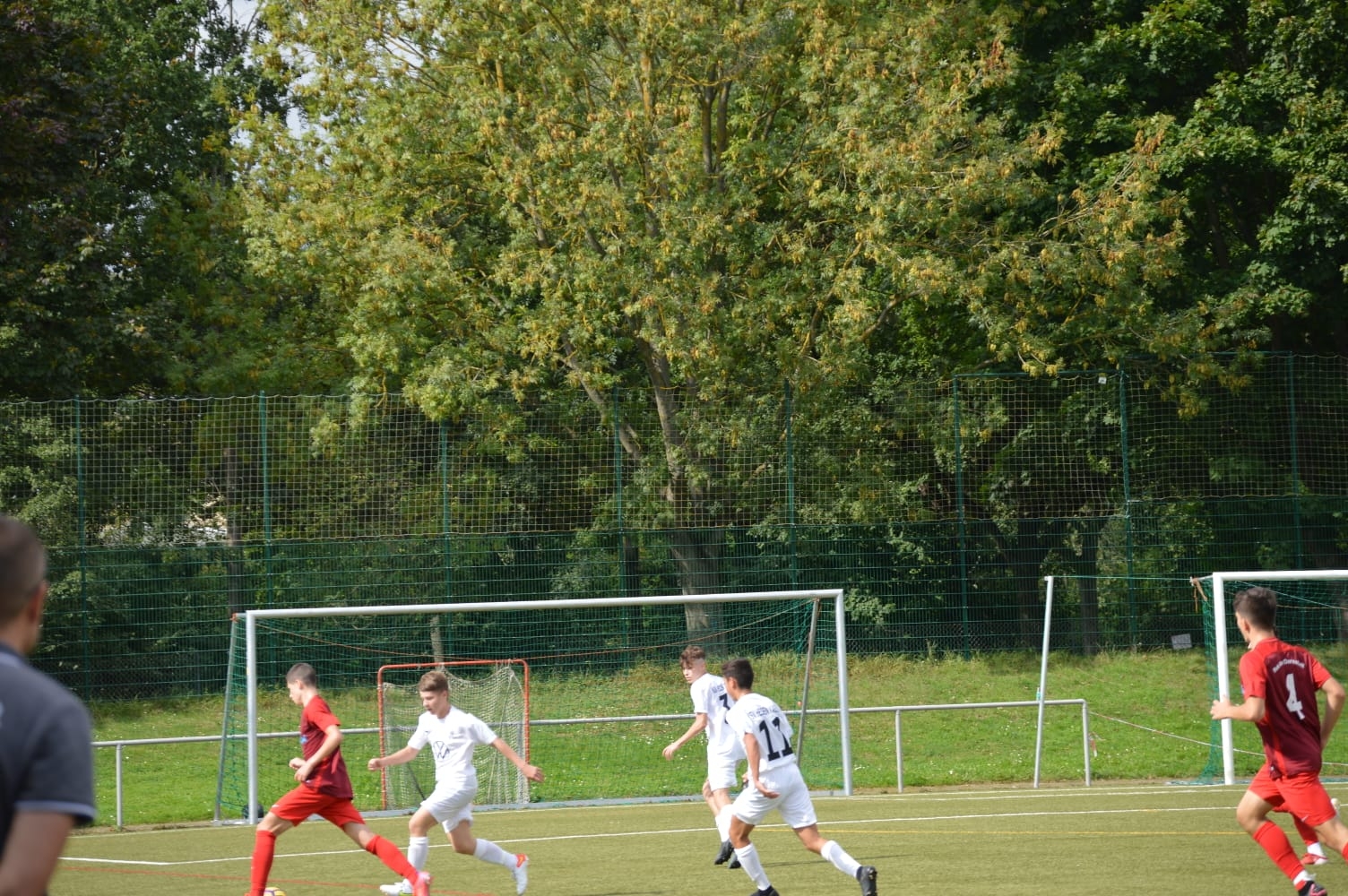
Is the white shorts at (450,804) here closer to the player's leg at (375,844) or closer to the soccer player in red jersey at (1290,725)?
the player's leg at (375,844)

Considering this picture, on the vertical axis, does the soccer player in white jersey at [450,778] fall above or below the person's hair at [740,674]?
below

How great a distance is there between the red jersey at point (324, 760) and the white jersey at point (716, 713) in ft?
9.66

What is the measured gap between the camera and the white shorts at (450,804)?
1023 centimetres

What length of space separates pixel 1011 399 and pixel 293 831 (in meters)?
12.8

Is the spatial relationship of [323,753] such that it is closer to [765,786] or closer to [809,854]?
[765,786]

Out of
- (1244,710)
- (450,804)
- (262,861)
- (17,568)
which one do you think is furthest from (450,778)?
(17,568)

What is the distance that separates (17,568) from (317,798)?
746 centimetres

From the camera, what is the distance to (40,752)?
2.75m

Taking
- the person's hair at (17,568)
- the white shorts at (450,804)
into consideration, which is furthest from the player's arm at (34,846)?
the white shorts at (450,804)

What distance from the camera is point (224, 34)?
121 feet

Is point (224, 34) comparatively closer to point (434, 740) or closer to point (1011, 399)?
point (1011, 399)

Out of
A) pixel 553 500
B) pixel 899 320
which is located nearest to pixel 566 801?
pixel 553 500

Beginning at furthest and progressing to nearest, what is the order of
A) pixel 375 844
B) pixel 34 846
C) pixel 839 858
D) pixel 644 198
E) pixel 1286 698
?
pixel 644 198, pixel 375 844, pixel 839 858, pixel 1286 698, pixel 34 846

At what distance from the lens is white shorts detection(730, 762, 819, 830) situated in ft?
31.6
